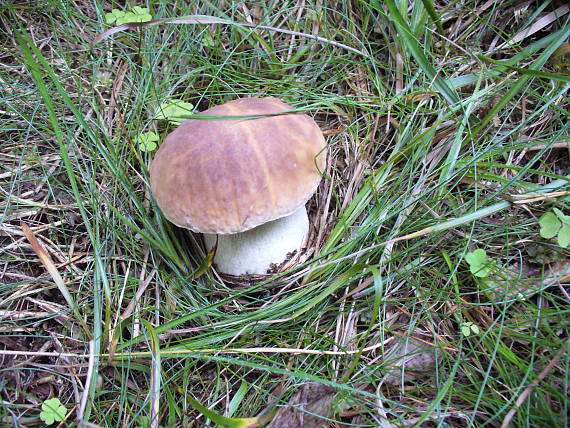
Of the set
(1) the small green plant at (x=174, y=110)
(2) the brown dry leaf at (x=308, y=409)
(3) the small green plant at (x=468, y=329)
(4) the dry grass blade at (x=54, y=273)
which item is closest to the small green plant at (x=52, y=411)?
(4) the dry grass blade at (x=54, y=273)

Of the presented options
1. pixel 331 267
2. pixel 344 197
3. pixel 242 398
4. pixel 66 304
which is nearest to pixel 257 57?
pixel 344 197

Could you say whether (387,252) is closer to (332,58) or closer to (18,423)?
(332,58)

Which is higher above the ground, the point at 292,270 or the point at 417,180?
the point at 417,180

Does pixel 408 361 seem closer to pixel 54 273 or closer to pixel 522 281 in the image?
pixel 522 281

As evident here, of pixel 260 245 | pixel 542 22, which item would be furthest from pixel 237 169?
pixel 542 22

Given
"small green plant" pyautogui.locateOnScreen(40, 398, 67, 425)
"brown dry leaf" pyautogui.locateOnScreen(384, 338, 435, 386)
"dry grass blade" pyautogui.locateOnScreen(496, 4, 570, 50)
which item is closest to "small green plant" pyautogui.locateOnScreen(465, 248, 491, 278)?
"brown dry leaf" pyautogui.locateOnScreen(384, 338, 435, 386)

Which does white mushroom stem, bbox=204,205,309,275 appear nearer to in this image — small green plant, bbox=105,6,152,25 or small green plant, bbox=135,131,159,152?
small green plant, bbox=135,131,159,152

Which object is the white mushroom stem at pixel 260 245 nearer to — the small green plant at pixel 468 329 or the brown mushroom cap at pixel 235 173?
the brown mushroom cap at pixel 235 173
